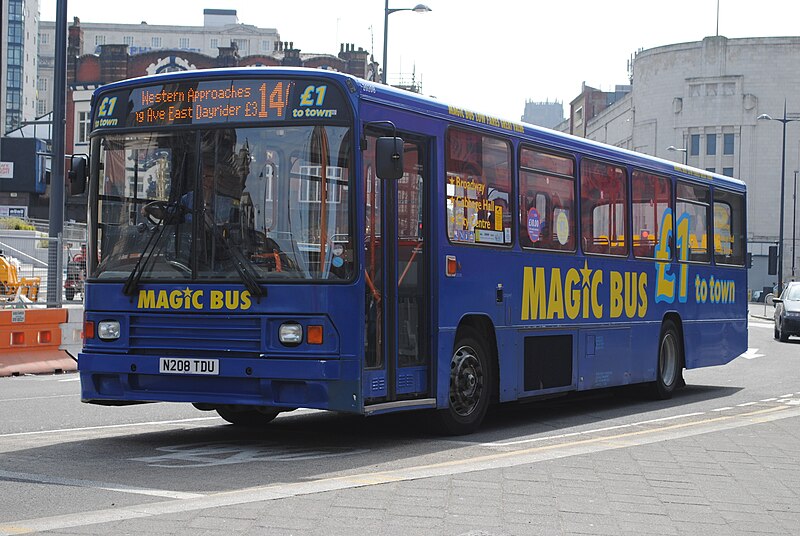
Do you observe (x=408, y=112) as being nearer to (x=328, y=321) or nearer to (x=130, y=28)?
(x=328, y=321)

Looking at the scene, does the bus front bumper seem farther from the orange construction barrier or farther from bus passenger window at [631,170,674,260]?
the orange construction barrier

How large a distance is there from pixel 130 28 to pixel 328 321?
13677 centimetres

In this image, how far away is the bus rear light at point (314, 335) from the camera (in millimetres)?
10188

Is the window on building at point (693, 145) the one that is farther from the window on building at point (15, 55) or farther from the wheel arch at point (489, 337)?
the wheel arch at point (489, 337)

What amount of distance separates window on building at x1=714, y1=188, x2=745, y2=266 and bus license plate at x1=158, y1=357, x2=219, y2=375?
1039 cm

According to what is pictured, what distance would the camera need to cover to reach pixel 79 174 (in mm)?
11188

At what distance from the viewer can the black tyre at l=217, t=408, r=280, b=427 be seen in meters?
12.5

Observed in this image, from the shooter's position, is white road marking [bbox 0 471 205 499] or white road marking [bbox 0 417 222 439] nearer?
white road marking [bbox 0 471 205 499]

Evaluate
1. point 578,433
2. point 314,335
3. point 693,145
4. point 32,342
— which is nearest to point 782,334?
point 32,342

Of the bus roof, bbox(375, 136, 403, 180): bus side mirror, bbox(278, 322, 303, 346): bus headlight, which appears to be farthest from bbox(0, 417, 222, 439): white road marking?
bbox(375, 136, 403, 180): bus side mirror

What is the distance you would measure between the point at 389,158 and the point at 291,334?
1.59 metres

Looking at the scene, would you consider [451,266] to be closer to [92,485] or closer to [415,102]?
[415,102]

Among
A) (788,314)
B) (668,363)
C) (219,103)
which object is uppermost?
(219,103)

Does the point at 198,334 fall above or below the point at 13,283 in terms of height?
below
